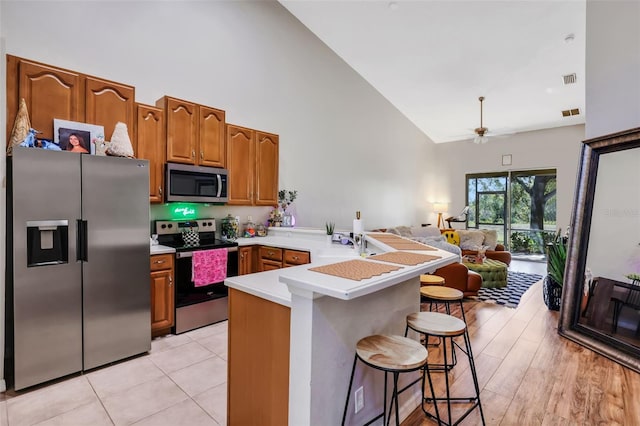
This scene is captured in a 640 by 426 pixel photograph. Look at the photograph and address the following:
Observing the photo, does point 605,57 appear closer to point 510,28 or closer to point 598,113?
point 598,113

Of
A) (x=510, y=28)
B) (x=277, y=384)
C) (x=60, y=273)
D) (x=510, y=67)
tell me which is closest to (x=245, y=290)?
(x=277, y=384)

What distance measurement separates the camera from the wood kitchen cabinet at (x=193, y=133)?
3.32m

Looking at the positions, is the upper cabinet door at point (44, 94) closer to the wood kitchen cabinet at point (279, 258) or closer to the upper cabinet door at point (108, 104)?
the upper cabinet door at point (108, 104)

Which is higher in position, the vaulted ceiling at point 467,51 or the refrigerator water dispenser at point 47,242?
the vaulted ceiling at point 467,51

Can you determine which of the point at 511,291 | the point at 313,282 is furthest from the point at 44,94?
the point at 511,291

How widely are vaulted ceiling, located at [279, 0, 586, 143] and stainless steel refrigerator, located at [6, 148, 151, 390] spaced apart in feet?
12.0

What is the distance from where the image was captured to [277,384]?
1.45m

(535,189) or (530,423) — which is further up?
(535,189)

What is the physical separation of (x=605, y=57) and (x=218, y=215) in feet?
14.4

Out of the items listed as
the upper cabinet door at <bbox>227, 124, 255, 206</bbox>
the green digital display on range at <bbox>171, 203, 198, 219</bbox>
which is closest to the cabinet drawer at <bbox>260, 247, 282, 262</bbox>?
the upper cabinet door at <bbox>227, 124, 255, 206</bbox>

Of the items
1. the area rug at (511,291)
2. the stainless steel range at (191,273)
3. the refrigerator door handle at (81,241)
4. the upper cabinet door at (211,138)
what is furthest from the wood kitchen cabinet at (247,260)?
the area rug at (511,291)

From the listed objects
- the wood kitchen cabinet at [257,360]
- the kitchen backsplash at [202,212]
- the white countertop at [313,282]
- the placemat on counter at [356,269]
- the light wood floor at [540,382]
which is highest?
the kitchen backsplash at [202,212]

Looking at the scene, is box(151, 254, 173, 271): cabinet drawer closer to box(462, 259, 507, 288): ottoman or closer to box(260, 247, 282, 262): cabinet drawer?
box(260, 247, 282, 262): cabinet drawer

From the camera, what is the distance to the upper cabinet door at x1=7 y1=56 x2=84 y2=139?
240 centimetres
